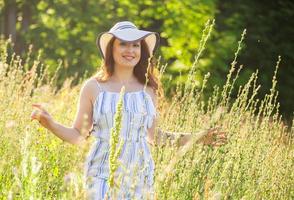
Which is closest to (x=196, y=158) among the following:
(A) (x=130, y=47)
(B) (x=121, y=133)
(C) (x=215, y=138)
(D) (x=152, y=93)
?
(C) (x=215, y=138)

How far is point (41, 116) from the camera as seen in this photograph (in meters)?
3.76

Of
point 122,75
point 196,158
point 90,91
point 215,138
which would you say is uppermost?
point 122,75

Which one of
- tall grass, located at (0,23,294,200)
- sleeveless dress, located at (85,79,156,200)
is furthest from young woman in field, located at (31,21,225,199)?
tall grass, located at (0,23,294,200)

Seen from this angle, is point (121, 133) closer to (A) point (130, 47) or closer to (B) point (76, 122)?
(B) point (76, 122)

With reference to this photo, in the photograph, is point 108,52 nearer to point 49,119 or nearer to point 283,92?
point 49,119

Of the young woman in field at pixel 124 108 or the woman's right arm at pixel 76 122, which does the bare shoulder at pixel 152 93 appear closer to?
the young woman in field at pixel 124 108

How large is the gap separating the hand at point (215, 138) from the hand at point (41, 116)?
77 centimetres

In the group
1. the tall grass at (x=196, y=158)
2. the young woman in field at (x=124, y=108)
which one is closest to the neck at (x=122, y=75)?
the young woman in field at (x=124, y=108)

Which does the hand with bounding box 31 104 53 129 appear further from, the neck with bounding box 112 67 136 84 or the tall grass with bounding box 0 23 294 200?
the neck with bounding box 112 67 136 84

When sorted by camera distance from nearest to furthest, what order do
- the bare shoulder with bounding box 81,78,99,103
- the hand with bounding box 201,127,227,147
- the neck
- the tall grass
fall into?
the tall grass < the hand with bounding box 201,127,227,147 < the bare shoulder with bounding box 81,78,99,103 < the neck

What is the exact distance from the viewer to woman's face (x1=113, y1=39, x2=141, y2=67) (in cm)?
418

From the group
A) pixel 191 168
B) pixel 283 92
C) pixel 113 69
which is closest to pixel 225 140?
pixel 191 168

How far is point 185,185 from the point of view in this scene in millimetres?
3490

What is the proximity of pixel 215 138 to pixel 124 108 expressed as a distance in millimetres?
584
